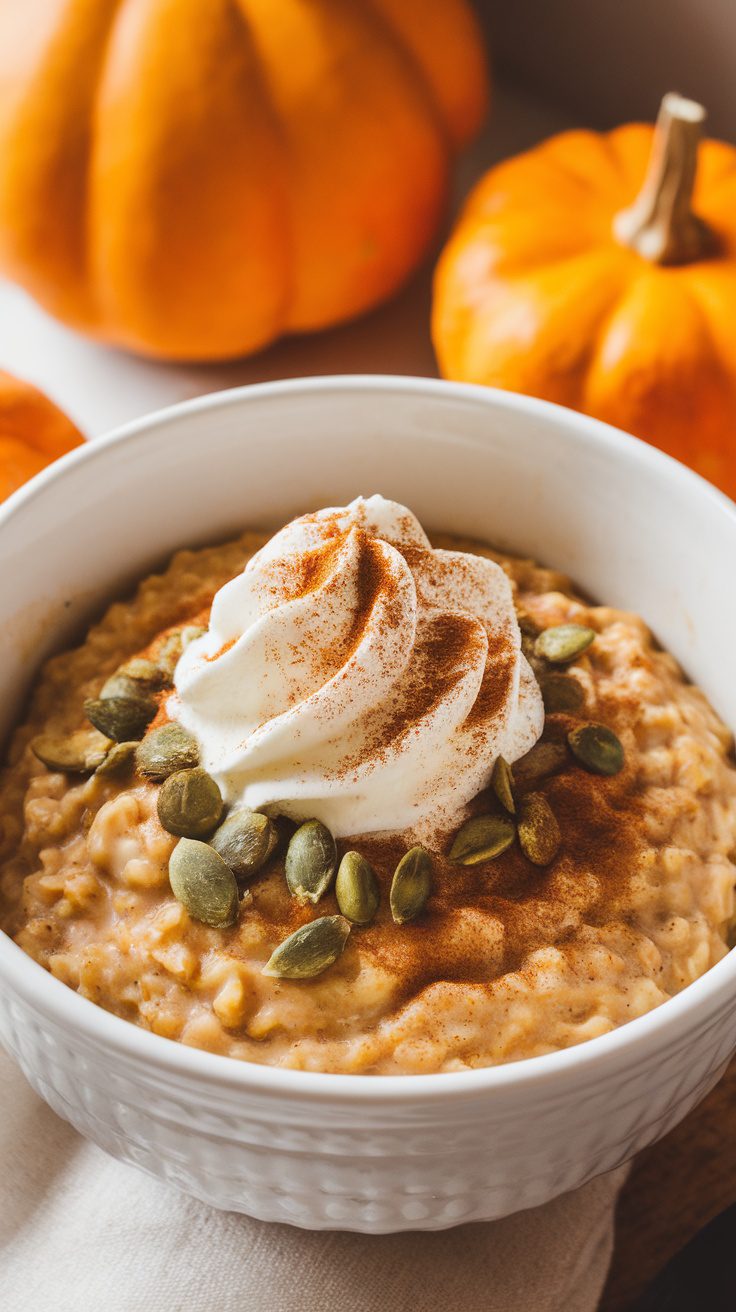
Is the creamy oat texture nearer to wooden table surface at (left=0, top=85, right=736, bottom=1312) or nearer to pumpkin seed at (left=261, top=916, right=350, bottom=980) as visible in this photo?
pumpkin seed at (left=261, top=916, right=350, bottom=980)

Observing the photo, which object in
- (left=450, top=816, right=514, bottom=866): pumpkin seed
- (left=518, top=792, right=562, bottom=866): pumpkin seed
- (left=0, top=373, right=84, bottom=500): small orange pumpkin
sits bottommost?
(left=518, top=792, right=562, bottom=866): pumpkin seed

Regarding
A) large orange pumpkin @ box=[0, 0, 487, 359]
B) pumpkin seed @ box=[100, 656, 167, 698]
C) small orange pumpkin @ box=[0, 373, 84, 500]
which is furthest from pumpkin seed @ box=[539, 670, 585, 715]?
large orange pumpkin @ box=[0, 0, 487, 359]

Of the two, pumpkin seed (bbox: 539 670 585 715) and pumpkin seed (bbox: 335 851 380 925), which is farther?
pumpkin seed (bbox: 539 670 585 715)

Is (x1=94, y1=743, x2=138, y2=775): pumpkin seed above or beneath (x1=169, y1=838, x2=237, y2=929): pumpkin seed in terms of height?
above

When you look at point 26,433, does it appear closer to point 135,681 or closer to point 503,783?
point 135,681

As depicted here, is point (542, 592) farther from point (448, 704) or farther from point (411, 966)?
point (411, 966)

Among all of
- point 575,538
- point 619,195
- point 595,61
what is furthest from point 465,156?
point 575,538

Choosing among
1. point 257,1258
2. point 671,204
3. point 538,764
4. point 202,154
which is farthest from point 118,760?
point 671,204

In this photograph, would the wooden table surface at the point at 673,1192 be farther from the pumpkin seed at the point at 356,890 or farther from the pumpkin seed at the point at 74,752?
the pumpkin seed at the point at 74,752
